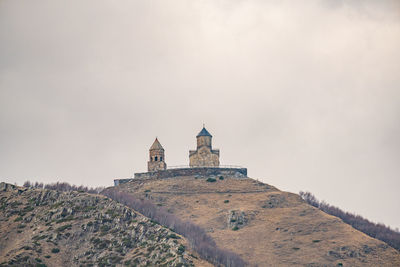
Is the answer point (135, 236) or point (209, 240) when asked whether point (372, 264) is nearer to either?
point (209, 240)

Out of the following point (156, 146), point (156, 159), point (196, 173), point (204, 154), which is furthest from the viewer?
point (156, 146)

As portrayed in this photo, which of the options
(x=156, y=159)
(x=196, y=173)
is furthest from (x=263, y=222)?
(x=156, y=159)

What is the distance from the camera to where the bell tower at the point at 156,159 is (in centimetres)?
14688

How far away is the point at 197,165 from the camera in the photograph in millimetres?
147125

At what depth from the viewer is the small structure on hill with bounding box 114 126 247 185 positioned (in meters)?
144

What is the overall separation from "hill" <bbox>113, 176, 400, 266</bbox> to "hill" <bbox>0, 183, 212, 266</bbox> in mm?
15752

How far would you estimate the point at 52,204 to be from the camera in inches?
4771

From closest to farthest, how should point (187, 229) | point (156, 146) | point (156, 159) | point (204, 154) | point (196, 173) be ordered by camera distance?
point (187, 229)
point (196, 173)
point (204, 154)
point (156, 159)
point (156, 146)

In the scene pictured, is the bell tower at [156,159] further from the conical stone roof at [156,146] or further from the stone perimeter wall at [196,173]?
the stone perimeter wall at [196,173]

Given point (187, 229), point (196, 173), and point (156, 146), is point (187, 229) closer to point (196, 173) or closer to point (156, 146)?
point (196, 173)

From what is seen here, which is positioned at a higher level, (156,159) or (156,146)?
(156,146)

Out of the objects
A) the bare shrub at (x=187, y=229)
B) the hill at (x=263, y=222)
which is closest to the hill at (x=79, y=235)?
the bare shrub at (x=187, y=229)

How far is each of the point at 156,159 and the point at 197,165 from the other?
1043 cm

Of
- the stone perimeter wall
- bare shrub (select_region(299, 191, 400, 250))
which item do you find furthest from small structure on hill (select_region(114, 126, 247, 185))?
bare shrub (select_region(299, 191, 400, 250))
